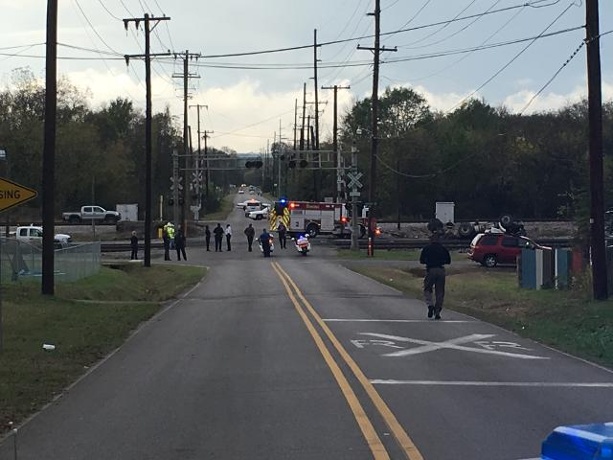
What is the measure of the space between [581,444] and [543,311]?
17.7 metres

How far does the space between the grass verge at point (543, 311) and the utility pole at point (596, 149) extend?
0.77 metres

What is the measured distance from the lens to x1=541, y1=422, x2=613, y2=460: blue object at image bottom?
11.9 ft

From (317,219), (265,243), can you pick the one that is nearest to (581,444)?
(265,243)

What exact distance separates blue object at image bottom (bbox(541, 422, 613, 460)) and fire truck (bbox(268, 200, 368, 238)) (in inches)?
2576

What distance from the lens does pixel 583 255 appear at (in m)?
27.6

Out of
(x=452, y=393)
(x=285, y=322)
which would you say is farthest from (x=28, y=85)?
(x=452, y=393)

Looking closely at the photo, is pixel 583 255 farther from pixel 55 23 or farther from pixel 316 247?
pixel 316 247

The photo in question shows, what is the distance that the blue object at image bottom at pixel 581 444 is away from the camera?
3.62m

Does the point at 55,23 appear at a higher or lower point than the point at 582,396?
higher

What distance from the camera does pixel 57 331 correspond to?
1708cm

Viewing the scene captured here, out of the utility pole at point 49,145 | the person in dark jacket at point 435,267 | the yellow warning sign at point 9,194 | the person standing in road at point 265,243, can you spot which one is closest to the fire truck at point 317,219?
the person standing in road at point 265,243

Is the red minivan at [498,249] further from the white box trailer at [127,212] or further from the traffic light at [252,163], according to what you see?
the white box trailer at [127,212]

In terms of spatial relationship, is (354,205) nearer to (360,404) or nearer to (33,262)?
(33,262)

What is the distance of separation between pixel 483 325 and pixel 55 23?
13665mm
